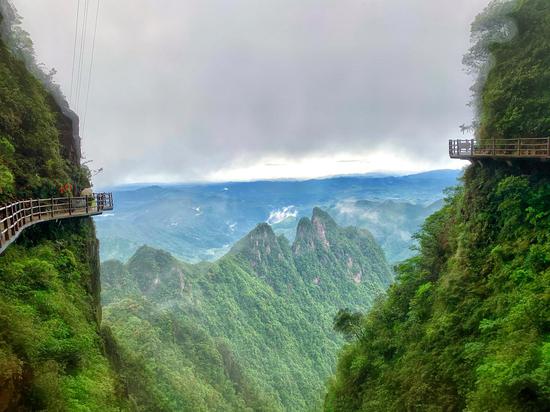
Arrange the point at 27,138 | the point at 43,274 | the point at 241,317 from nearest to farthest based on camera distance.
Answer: the point at 43,274 < the point at 27,138 < the point at 241,317

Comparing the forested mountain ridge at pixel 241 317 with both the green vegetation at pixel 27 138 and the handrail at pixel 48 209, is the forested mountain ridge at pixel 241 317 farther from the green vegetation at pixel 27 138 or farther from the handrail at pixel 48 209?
the green vegetation at pixel 27 138

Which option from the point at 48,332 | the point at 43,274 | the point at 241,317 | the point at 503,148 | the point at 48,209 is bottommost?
the point at 241,317

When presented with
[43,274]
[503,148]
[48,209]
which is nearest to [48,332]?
[43,274]

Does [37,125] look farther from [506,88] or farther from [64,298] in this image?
[506,88]

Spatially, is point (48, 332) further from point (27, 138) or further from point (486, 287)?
point (486, 287)

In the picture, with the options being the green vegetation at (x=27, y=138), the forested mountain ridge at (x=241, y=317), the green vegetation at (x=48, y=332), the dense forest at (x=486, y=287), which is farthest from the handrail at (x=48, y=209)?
the dense forest at (x=486, y=287)

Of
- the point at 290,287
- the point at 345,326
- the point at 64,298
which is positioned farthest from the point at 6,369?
the point at 290,287
